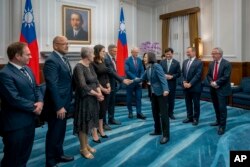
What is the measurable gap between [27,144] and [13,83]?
0.58 m

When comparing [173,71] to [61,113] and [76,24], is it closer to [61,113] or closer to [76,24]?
[61,113]

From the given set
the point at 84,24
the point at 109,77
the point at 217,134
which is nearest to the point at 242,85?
the point at 217,134

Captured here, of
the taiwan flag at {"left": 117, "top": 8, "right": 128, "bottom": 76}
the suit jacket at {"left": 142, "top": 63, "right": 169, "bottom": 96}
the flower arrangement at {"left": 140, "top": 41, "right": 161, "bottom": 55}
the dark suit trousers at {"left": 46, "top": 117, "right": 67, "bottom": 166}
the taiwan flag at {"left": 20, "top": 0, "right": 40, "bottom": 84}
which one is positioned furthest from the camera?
the flower arrangement at {"left": 140, "top": 41, "right": 161, "bottom": 55}

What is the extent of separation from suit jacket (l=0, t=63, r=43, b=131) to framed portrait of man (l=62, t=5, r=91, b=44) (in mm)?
5024

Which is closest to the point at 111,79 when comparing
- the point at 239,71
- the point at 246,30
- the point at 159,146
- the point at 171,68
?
the point at 171,68

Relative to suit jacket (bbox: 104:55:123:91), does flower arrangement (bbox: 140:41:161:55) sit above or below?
above

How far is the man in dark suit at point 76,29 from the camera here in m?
7.05

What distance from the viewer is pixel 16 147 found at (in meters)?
2.13

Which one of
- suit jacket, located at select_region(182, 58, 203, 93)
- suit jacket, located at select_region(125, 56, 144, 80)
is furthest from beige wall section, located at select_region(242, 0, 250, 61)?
suit jacket, located at select_region(125, 56, 144, 80)

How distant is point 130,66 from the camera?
5.17 m

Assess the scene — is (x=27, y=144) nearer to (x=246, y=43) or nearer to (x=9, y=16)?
(x=9, y=16)

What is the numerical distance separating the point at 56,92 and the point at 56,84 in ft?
0.28

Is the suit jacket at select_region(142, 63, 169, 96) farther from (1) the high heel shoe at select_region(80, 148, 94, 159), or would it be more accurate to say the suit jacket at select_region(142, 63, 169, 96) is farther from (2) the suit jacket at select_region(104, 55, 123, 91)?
(1) the high heel shoe at select_region(80, 148, 94, 159)

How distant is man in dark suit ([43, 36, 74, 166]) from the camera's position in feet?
8.68
